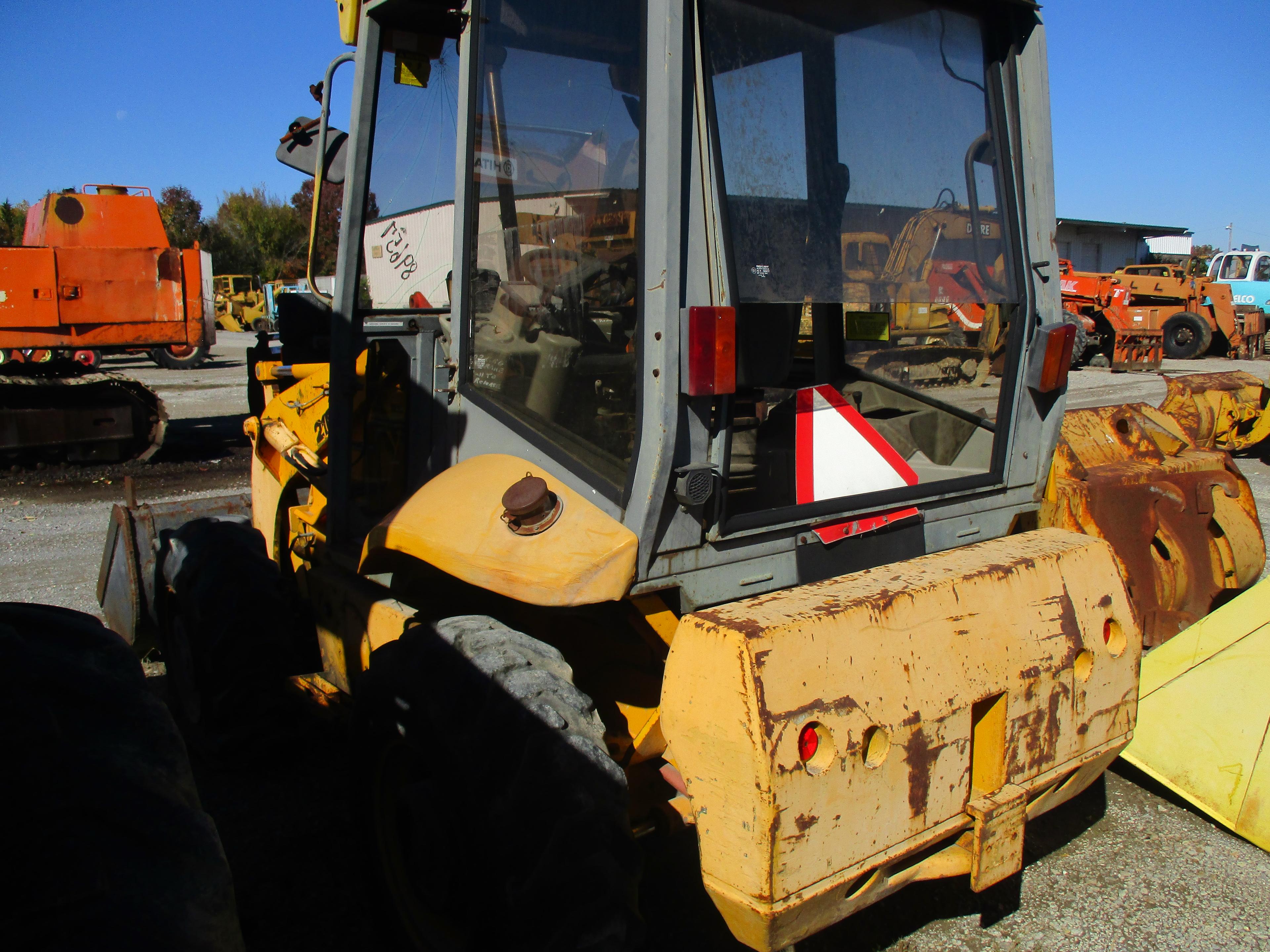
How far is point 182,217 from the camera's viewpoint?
48.8 m

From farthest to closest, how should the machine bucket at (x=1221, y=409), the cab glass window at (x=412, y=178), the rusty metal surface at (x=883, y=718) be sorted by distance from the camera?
1. the machine bucket at (x=1221, y=409)
2. the cab glass window at (x=412, y=178)
3. the rusty metal surface at (x=883, y=718)

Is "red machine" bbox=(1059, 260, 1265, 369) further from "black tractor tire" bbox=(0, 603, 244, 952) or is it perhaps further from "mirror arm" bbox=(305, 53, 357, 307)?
"black tractor tire" bbox=(0, 603, 244, 952)

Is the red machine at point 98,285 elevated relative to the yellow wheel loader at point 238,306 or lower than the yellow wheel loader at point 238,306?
lower

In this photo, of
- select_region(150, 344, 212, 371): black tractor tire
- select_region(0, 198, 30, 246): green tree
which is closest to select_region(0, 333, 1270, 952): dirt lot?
select_region(150, 344, 212, 371): black tractor tire

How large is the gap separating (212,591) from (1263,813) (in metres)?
3.62

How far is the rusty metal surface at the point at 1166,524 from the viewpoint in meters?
4.15

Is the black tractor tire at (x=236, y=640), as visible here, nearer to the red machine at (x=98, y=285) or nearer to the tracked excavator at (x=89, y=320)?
the tracked excavator at (x=89, y=320)

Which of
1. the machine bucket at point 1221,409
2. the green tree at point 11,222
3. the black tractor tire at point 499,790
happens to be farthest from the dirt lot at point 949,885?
the green tree at point 11,222

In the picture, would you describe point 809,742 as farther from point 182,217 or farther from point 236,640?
point 182,217

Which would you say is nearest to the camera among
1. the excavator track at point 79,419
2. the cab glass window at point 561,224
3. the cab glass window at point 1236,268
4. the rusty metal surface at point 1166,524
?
the cab glass window at point 561,224

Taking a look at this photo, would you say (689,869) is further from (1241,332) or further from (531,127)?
(1241,332)

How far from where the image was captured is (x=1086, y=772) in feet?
7.61

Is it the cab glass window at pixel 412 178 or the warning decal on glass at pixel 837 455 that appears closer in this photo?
the warning decal on glass at pixel 837 455

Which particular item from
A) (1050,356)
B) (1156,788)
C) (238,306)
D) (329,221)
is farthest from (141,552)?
(238,306)
